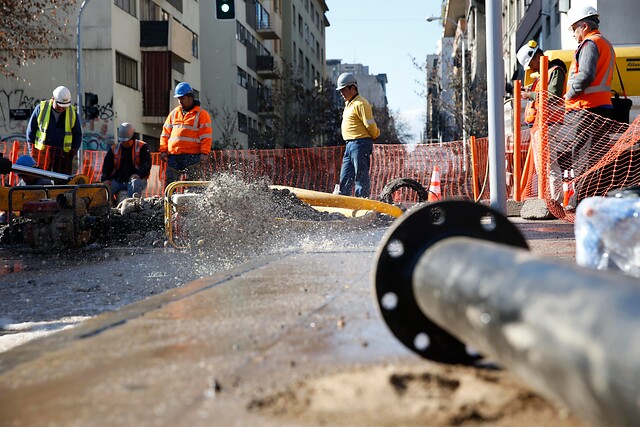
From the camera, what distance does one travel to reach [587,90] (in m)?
9.20

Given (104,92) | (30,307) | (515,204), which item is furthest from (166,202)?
(104,92)

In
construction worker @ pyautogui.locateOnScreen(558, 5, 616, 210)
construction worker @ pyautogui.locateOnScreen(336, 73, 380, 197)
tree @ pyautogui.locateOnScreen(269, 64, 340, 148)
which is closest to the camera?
construction worker @ pyautogui.locateOnScreen(558, 5, 616, 210)

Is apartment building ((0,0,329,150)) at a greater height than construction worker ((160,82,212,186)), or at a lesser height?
greater

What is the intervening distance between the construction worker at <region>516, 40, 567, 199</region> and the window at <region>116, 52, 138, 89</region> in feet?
78.3

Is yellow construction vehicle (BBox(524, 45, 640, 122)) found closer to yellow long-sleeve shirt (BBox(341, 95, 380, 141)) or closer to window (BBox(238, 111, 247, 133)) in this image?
yellow long-sleeve shirt (BBox(341, 95, 380, 141))

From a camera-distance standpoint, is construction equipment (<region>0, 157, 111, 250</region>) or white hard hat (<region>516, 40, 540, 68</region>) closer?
construction equipment (<region>0, 157, 111, 250</region>)

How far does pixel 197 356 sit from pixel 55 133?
10766 mm

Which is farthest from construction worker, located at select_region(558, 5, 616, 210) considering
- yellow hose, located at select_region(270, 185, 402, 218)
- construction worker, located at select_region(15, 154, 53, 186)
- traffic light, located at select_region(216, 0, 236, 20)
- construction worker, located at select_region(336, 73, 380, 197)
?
traffic light, located at select_region(216, 0, 236, 20)

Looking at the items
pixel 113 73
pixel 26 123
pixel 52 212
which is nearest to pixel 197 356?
pixel 52 212

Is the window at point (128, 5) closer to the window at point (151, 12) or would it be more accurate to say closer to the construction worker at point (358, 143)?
the window at point (151, 12)

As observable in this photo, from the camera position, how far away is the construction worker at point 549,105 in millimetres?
9961

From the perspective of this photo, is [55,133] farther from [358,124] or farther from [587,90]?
[587,90]

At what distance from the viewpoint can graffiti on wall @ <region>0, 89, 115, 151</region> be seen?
31.0 metres

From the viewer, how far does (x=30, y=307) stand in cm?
647
